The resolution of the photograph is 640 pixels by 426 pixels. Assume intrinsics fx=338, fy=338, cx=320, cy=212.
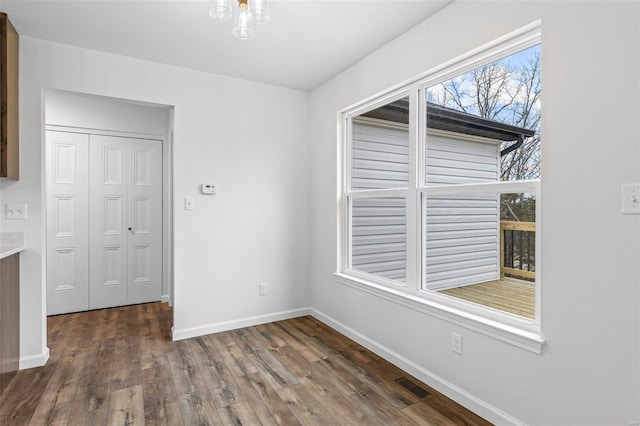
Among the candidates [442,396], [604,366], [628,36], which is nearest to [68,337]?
[442,396]

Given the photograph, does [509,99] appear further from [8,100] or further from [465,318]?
[8,100]

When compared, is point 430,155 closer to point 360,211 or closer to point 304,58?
point 360,211

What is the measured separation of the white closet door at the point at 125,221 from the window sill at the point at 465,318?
2.83 m

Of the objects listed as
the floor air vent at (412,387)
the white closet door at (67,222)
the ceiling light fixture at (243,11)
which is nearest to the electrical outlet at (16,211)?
the white closet door at (67,222)

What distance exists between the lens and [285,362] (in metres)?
2.60

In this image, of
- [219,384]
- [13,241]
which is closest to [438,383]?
[219,384]

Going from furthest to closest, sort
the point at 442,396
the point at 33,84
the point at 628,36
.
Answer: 1. the point at 33,84
2. the point at 442,396
3. the point at 628,36

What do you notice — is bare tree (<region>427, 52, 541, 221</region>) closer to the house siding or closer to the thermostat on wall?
the house siding

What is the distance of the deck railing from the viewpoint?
1809 mm

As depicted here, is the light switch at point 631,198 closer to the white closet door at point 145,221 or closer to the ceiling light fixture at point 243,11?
the ceiling light fixture at point 243,11

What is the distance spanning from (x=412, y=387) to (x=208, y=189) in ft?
7.69

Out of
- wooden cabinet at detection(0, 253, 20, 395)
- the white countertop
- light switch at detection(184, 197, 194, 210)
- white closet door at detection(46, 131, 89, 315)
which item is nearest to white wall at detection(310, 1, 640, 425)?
light switch at detection(184, 197, 194, 210)

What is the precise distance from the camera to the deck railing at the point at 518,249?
181 centimetres

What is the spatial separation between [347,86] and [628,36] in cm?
205
